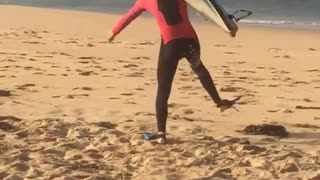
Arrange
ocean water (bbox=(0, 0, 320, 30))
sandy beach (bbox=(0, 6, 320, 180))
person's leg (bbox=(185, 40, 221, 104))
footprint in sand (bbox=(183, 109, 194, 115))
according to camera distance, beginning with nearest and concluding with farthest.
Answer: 1. sandy beach (bbox=(0, 6, 320, 180))
2. person's leg (bbox=(185, 40, 221, 104))
3. footprint in sand (bbox=(183, 109, 194, 115))
4. ocean water (bbox=(0, 0, 320, 30))

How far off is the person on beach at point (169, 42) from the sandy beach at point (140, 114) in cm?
37

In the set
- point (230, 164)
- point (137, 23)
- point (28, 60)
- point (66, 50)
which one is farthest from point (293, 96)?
point (137, 23)

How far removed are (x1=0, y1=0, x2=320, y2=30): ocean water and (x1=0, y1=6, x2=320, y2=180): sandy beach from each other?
9.73 meters

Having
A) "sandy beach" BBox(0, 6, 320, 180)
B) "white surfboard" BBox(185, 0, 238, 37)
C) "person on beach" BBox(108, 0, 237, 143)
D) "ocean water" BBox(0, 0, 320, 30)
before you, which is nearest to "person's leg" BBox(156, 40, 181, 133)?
"person on beach" BBox(108, 0, 237, 143)

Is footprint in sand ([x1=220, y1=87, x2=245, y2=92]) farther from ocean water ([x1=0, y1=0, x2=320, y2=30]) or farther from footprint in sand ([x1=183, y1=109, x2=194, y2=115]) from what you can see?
ocean water ([x1=0, y1=0, x2=320, y2=30])

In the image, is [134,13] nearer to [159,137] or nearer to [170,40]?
[170,40]

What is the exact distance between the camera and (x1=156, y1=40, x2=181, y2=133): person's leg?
19.7ft

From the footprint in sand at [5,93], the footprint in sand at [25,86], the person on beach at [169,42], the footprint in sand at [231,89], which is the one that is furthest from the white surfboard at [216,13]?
the footprint in sand at [25,86]

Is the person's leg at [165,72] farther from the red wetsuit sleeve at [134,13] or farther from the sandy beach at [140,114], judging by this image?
the red wetsuit sleeve at [134,13]

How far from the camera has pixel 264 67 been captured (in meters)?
11.5

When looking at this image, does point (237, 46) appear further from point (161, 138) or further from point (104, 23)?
point (161, 138)

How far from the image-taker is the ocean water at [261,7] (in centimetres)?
2366

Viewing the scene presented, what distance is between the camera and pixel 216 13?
5977mm

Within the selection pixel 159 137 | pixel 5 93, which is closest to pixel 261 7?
pixel 5 93
